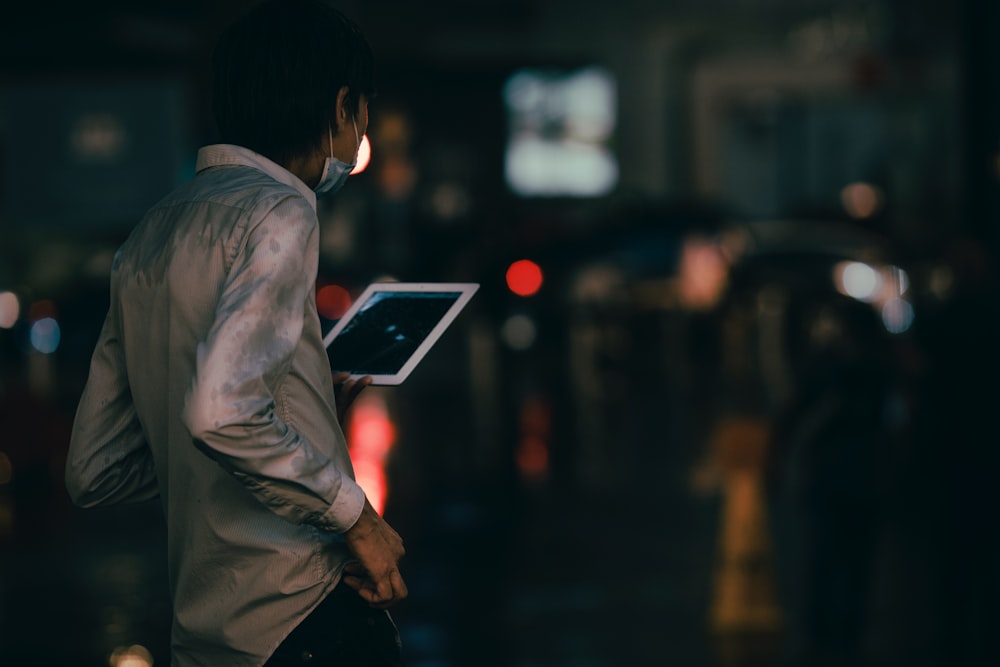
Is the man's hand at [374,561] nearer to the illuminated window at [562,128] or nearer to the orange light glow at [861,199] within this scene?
the orange light glow at [861,199]

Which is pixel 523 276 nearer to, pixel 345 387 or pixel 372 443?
pixel 372 443

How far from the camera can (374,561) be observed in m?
2.33

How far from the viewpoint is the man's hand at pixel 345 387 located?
264 centimetres

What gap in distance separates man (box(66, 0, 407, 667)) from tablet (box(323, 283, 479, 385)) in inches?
7.8

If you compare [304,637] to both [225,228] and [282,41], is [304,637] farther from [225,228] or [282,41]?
[282,41]

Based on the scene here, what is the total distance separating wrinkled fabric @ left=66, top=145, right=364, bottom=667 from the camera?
7.11ft

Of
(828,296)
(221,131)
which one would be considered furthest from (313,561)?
(828,296)

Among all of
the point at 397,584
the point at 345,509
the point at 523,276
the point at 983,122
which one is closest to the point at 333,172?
the point at 345,509

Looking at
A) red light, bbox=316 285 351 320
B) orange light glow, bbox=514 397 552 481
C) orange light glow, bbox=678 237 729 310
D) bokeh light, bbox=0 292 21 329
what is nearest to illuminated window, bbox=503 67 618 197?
orange light glow, bbox=678 237 729 310

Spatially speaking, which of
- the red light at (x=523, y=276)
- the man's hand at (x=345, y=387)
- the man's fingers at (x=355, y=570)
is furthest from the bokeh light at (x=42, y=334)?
the man's fingers at (x=355, y=570)

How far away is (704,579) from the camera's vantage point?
792cm

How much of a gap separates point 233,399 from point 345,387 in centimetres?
53

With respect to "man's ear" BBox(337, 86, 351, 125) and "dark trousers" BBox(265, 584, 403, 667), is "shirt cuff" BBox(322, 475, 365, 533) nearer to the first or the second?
"dark trousers" BBox(265, 584, 403, 667)

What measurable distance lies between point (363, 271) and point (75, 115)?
502 cm
